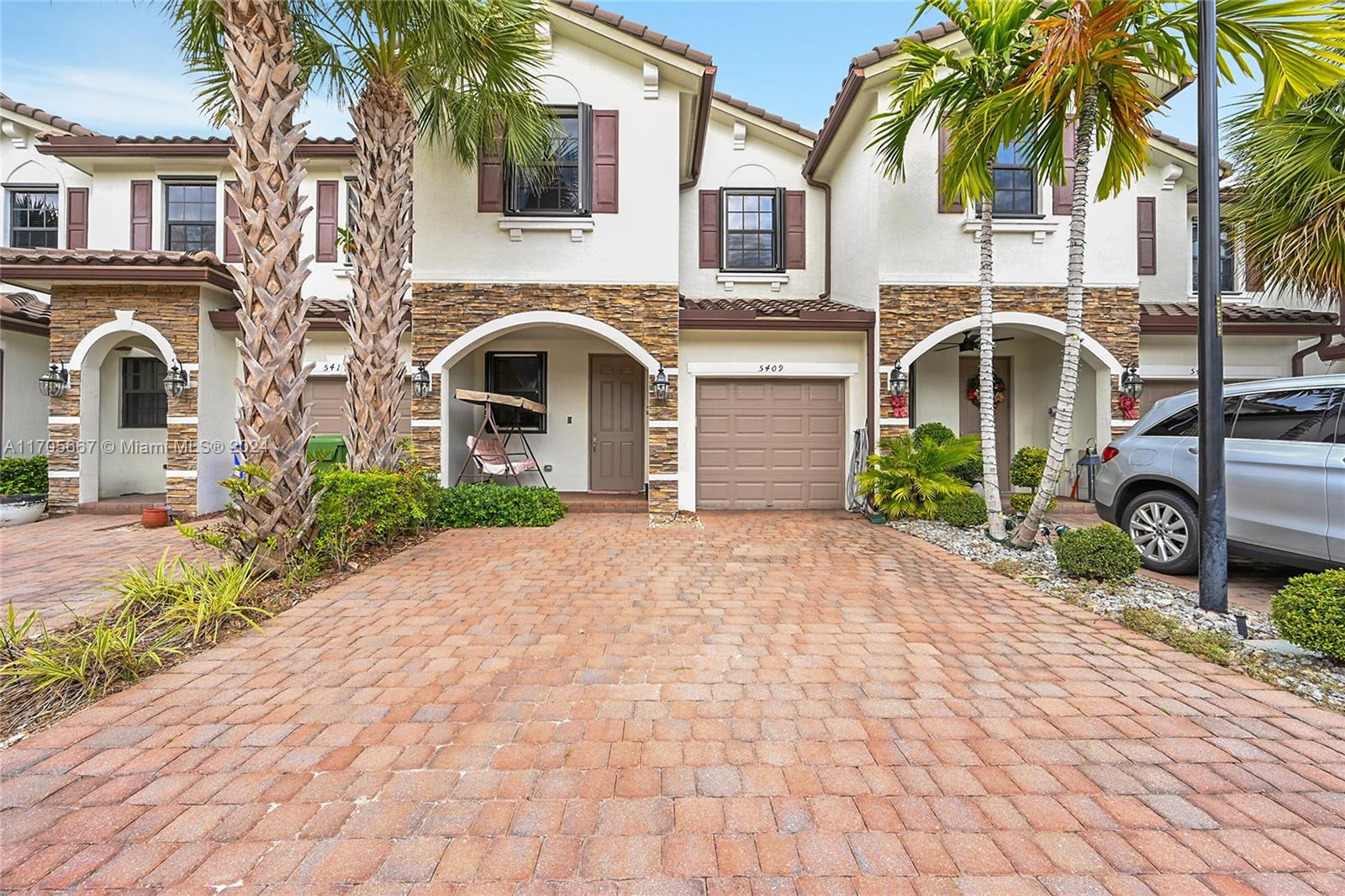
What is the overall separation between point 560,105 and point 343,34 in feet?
10.0

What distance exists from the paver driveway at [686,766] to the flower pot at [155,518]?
6.51 meters

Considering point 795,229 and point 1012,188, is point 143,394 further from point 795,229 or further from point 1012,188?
point 1012,188

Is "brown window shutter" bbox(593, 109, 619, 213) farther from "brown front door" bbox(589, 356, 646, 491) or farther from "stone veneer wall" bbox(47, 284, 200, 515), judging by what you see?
"stone veneer wall" bbox(47, 284, 200, 515)

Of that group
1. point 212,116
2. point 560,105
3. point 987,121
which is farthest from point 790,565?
point 212,116

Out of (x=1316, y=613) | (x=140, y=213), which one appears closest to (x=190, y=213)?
(x=140, y=213)

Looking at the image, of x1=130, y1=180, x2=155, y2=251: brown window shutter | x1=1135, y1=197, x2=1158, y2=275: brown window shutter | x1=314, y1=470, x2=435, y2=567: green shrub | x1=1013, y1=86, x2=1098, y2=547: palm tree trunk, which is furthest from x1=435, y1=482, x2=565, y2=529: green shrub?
x1=1135, y1=197, x2=1158, y2=275: brown window shutter

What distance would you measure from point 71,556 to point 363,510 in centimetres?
359

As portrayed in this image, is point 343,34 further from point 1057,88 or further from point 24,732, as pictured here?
point 1057,88

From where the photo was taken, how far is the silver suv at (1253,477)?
4312mm

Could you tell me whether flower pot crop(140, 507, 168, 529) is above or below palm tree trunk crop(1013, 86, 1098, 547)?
below

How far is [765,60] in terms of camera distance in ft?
42.0

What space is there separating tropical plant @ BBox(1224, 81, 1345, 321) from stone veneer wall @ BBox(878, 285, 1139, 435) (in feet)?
5.86

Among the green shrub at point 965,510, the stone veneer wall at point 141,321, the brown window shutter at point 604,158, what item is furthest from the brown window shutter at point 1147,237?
the stone veneer wall at point 141,321

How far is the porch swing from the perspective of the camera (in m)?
8.74
